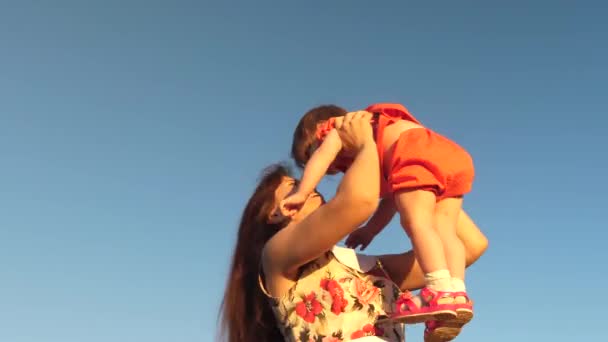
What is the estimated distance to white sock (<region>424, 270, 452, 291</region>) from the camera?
3717mm

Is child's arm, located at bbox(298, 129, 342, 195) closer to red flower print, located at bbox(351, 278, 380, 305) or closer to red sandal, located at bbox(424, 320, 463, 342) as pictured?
red flower print, located at bbox(351, 278, 380, 305)

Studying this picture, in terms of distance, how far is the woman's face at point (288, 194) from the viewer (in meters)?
4.04

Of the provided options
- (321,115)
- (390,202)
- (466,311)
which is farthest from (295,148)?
(466,311)

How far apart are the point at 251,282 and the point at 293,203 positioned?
0.64 meters

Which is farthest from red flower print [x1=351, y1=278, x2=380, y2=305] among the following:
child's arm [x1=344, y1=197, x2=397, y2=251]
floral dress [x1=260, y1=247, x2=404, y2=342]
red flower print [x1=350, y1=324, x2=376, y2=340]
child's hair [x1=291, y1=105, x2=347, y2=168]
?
child's hair [x1=291, y1=105, x2=347, y2=168]

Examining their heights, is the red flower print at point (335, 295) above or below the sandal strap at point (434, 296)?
above

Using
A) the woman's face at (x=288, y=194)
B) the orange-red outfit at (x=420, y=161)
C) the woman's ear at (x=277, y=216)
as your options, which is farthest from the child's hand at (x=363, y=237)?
the woman's ear at (x=277, y=216)

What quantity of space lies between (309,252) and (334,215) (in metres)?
0.25

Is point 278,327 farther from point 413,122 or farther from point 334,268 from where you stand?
point 413,122

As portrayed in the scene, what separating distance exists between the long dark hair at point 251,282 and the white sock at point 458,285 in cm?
99

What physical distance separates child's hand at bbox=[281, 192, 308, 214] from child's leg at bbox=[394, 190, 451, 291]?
1.74 feet

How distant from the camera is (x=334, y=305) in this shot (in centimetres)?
372

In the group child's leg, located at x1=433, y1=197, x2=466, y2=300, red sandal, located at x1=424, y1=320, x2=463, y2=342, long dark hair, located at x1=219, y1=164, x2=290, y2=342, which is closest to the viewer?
red sandal, located at x1=424, y1=320, x2=463, y2=342

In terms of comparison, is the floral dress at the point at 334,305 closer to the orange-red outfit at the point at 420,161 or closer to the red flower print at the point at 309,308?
the red flower print at the point at 309,308
